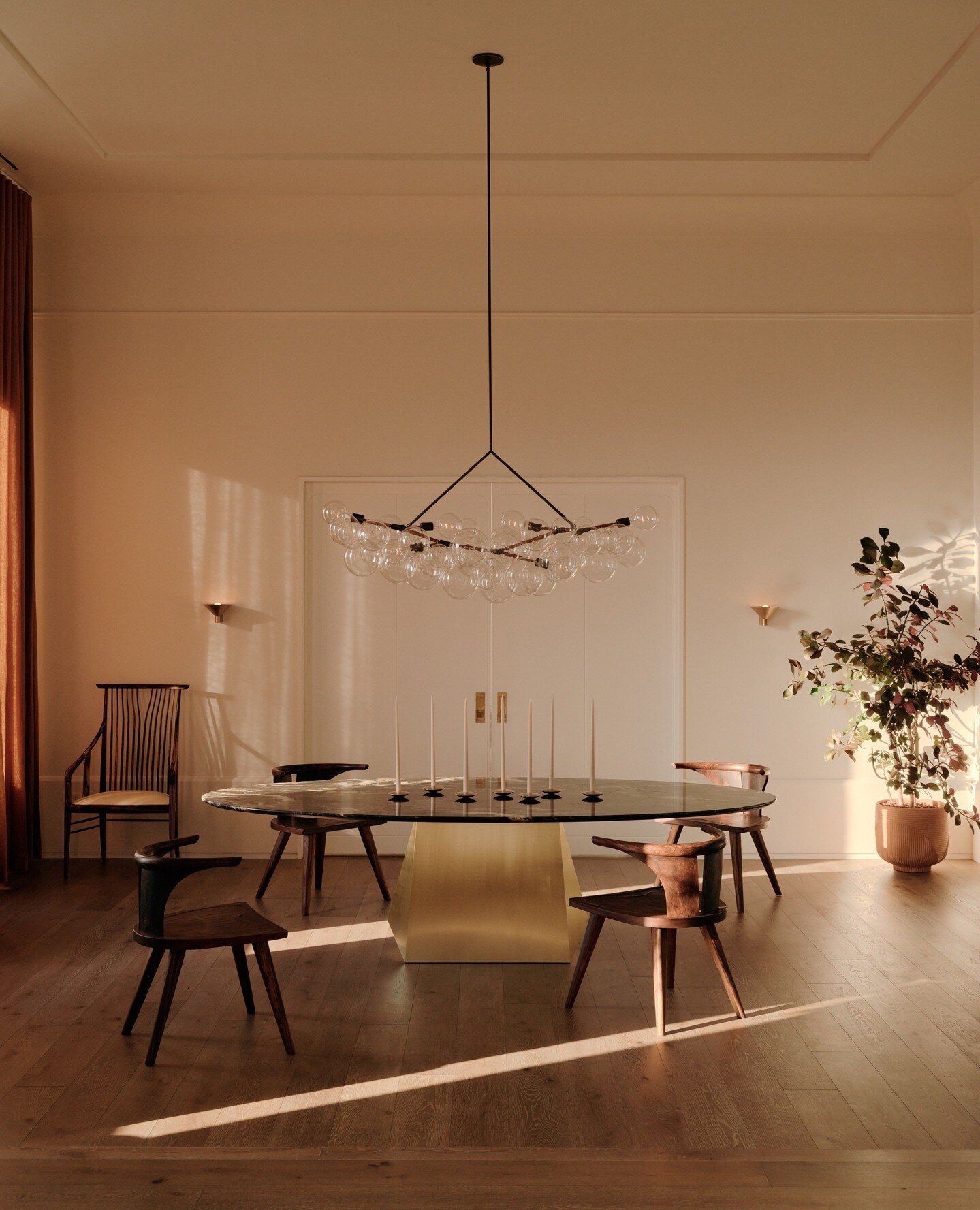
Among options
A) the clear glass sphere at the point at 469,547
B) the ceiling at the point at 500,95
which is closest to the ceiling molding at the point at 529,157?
the ceiling at the point at 500,95

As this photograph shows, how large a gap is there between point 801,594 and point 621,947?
10.0ft

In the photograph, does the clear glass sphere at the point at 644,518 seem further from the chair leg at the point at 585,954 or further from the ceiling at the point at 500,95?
the ceiling at the point at 500,95

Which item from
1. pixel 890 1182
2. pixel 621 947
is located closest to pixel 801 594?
pixel 621 947

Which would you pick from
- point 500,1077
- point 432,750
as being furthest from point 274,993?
point 432,750

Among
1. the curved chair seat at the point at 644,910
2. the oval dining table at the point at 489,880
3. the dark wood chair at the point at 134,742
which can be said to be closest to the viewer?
the curved chair seat at the point at 644,910

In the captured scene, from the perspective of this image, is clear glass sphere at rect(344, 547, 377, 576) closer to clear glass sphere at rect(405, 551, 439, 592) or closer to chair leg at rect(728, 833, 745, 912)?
clear glass sphere at rect(405, 551, 439, 592)

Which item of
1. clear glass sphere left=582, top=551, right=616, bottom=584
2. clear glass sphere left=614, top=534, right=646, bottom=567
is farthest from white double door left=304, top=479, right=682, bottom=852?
clear glass sphere left=582, top=551, right=616, bottom=584

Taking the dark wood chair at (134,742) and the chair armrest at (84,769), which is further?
the dark wood chair at (134,742)

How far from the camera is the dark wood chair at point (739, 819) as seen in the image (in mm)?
5676

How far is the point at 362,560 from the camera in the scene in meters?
4.79

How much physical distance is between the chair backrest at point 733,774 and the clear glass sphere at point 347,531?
260 centimetres

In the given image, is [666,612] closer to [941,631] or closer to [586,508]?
[586,508]

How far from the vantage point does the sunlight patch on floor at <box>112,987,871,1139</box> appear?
A: 3383 millimetres

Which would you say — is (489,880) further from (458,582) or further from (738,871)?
(738,871)
